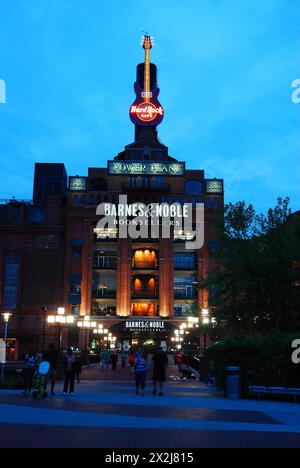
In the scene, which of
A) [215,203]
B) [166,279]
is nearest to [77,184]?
[166,279]

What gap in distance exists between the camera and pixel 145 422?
12398 mm

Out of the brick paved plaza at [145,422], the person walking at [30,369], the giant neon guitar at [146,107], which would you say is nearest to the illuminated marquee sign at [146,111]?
the giant neon guitar at [146,107]

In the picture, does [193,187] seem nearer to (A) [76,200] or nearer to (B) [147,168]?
(B) [147,168]

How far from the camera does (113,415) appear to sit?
535 inches

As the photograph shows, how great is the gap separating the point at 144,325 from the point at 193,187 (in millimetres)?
20254

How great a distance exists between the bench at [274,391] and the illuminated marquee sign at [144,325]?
45.3 m

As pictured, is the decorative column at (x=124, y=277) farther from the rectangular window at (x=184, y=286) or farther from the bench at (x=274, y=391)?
the bench at (x=274, y=391)

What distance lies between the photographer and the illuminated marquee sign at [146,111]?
7469 cm

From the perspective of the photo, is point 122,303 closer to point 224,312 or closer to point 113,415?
point 224,312

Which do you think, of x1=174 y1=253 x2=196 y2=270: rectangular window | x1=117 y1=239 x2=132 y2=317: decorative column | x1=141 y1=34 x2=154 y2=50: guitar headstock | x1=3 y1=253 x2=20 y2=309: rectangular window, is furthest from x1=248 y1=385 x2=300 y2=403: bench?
x1=141 y1=34 x2=154 y2=50: guitar headstock

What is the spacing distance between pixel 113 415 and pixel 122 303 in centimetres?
5232
